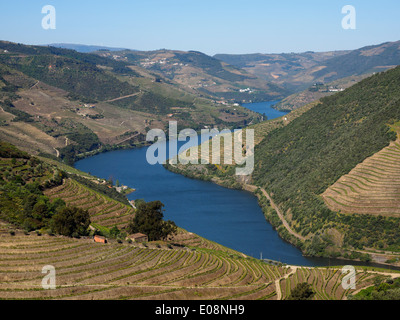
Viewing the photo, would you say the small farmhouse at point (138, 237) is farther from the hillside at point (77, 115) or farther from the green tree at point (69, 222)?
the hillside at point (77, 115)

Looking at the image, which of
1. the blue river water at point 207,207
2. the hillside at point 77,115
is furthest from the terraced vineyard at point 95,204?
the hillside at point 77,115

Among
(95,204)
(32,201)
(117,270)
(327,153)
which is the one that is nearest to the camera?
(117,270)

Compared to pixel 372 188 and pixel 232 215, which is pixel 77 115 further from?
pixel 372 188

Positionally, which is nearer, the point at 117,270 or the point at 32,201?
the point at 117,270

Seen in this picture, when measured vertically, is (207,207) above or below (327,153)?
below

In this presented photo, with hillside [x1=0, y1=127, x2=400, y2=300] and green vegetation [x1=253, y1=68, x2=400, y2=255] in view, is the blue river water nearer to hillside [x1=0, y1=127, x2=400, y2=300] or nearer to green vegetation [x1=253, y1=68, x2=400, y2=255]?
green vegetation [x1=253, y1=68, x2=400, y2=255]

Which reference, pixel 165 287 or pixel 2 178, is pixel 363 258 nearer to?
pixel 165 287

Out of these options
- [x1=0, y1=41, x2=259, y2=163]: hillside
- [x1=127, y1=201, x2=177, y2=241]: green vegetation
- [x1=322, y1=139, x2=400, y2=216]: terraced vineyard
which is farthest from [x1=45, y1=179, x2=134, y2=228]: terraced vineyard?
[x1=0, y1=41, x2=259, y2=163]: hillside

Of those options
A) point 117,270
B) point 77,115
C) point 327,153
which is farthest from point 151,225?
point 77,115
